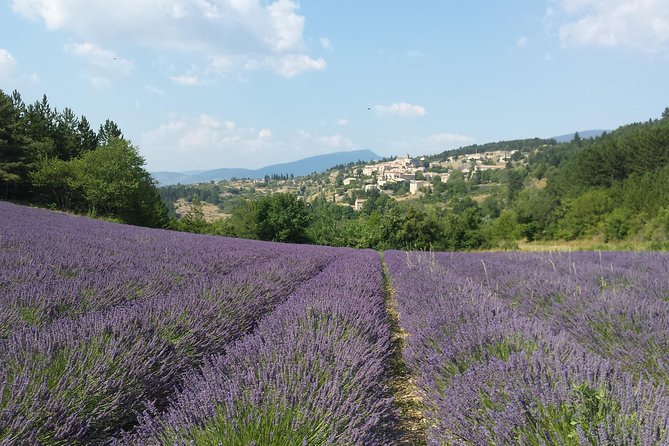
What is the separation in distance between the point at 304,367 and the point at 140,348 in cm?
93

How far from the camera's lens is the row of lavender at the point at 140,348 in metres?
1.64

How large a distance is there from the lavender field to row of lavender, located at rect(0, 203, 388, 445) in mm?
12

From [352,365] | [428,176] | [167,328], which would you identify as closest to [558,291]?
[352,365]

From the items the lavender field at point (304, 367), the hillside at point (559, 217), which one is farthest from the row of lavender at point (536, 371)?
the hillside at point (559, 217)

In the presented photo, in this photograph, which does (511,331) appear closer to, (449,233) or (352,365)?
(352,365)

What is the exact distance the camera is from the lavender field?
61.1 inches

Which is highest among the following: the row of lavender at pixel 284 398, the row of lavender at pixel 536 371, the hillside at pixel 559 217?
the row of lavender at pixel 284 398

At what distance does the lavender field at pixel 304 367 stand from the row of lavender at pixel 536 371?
11 mm

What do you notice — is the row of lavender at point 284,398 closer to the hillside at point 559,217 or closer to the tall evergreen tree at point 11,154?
the hillside at point 559,217

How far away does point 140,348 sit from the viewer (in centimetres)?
224

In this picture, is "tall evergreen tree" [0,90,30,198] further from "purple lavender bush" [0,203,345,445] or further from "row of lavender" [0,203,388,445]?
"row of lavender" [0,203,388,445]

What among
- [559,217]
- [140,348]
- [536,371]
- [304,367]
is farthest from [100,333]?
[559,217]

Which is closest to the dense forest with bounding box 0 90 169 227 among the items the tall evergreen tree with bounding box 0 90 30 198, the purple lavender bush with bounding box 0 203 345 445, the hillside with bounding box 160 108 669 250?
the tall evergreen tree with bounding box 0 90 30 198

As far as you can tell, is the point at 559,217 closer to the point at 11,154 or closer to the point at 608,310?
the point at 608,310
